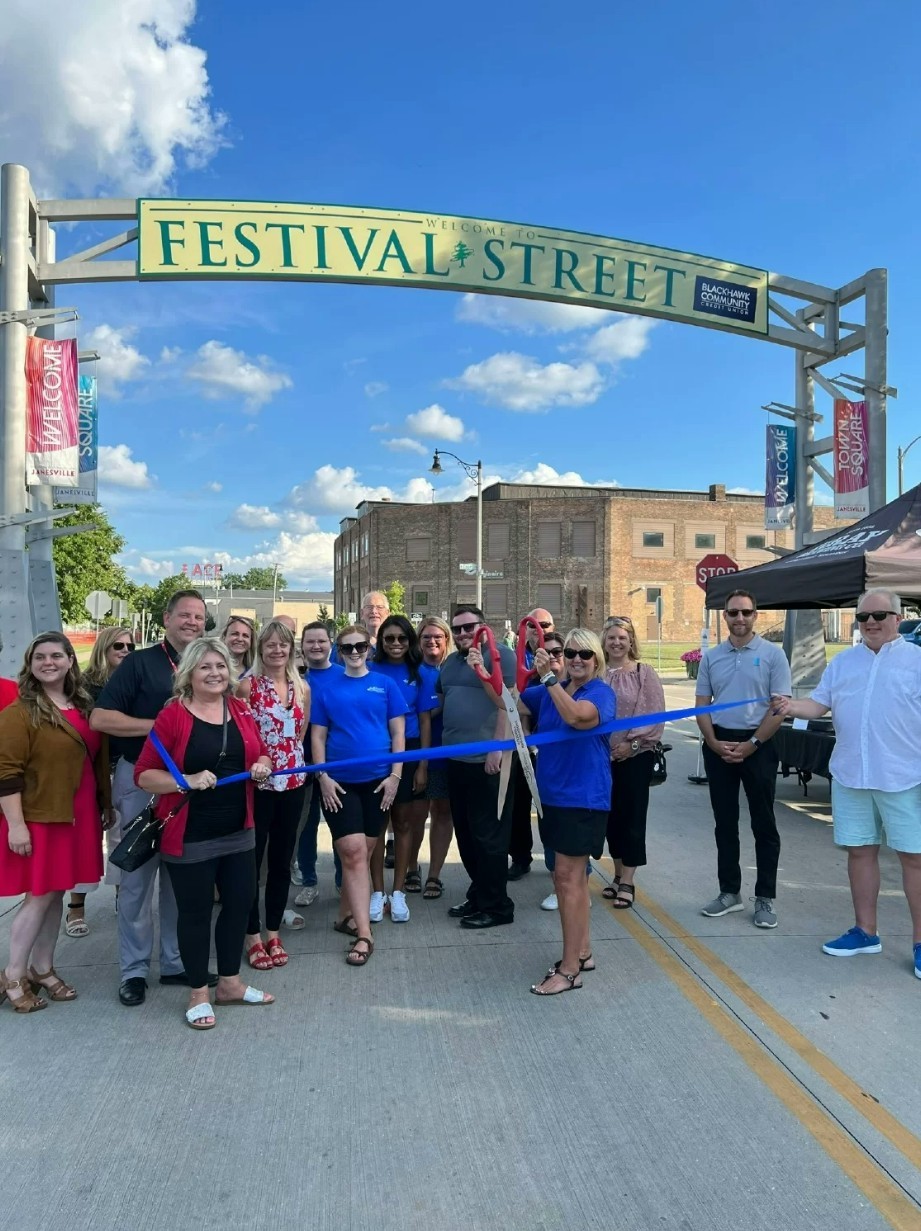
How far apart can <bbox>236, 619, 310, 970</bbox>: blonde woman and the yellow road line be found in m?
2.07

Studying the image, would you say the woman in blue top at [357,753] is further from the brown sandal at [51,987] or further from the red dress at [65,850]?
the brown sandal at [51,987]

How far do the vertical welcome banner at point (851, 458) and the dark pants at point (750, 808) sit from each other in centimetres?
670

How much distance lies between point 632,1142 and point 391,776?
7.70 ft

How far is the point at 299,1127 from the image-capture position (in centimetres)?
295

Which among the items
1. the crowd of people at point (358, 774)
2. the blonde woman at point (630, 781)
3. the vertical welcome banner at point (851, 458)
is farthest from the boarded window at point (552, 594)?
the blonde woman at point (630, 781)

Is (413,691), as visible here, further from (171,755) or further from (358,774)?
(171,755)

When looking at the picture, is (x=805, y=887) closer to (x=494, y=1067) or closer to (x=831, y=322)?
(x=494, y=1067)

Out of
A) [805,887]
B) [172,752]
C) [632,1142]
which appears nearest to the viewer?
[632,1142]

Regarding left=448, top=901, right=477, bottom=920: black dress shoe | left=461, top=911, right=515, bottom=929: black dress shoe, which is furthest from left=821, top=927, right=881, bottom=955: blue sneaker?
left=448, top=901, right=477, bottom=920: black dress shoe

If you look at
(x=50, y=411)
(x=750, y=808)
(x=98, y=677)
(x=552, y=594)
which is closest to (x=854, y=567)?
(x=750, y=808)

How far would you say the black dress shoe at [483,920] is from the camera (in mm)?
4977

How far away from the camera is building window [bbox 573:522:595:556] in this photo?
172ft

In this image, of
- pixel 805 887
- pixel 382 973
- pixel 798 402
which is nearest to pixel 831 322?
pixel 798 402

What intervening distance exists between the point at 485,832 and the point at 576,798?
3.46 feet
